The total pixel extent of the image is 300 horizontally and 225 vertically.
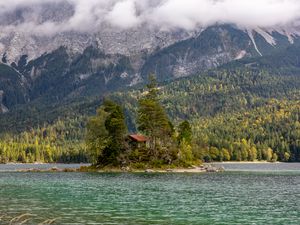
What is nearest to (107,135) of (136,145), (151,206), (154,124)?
(136,145)

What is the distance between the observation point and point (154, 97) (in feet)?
567

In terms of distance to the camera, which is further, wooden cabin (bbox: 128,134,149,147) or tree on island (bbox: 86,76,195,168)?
wooden cabin (bbox: 128,134,149,147)

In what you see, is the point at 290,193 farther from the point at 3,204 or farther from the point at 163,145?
the point at 163,145

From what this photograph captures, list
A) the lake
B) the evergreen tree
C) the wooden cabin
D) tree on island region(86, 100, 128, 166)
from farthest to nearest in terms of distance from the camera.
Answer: the evergreen tree
the wooden cabin
tree on island region(86, 100, 128, 166)
the lake

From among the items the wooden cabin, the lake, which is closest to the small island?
the wooden cabin

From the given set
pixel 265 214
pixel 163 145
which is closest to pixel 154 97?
pixel 163 145

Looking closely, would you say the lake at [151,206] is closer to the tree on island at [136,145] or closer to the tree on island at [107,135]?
the tree on island at [136,145]

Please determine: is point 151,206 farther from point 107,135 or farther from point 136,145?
point 107,135

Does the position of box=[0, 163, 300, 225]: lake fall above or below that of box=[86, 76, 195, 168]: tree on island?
below

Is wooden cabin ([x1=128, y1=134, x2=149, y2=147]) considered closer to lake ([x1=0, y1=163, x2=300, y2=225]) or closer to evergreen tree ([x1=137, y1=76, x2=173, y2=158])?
evergreen tree ([x1=137, y1=76, x2=173, y2=158])

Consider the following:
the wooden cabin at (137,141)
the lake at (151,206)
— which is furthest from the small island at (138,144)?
the lake at (151,206)

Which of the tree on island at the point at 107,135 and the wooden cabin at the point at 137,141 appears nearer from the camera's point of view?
the tree on island at the point at 107,135

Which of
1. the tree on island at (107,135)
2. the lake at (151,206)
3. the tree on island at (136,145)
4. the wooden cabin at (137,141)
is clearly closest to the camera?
the lake at (151,206)

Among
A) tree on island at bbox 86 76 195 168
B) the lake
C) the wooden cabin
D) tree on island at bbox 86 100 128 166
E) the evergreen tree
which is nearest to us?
the lake
